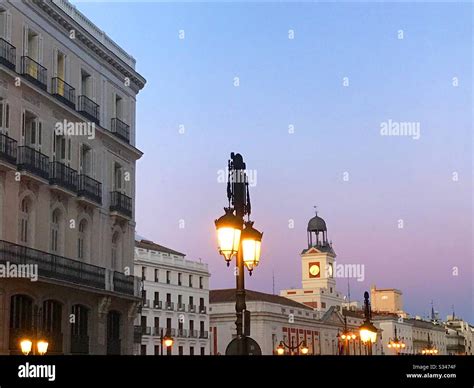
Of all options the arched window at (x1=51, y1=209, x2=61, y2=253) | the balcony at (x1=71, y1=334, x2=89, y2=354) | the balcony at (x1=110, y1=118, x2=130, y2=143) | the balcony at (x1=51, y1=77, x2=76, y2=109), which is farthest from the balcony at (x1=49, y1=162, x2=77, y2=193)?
the balcony at (x1=71, y1=334, x2=89, y2=354)

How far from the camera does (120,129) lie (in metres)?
34.8

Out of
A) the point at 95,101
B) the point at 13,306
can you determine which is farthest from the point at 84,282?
the point at 95,101

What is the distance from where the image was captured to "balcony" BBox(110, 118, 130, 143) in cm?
3409

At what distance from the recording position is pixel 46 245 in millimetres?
28297

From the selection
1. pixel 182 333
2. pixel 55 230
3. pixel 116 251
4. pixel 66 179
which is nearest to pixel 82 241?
pixel 55 230

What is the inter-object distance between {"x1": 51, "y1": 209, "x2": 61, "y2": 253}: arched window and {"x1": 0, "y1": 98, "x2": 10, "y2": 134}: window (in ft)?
14.4

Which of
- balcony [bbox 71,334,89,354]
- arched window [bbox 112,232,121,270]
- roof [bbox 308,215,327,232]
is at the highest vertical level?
roof [bbox 308,215,327,232]

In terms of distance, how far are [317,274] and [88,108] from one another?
3211 inches

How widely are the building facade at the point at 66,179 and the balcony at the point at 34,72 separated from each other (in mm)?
40

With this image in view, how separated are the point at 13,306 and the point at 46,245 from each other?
10.9 ft

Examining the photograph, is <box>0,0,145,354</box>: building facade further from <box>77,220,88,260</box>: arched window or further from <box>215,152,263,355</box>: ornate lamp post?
<box>215,152,263,355</box>: ornate lamp post

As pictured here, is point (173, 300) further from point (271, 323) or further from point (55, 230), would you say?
point (55, 230)
